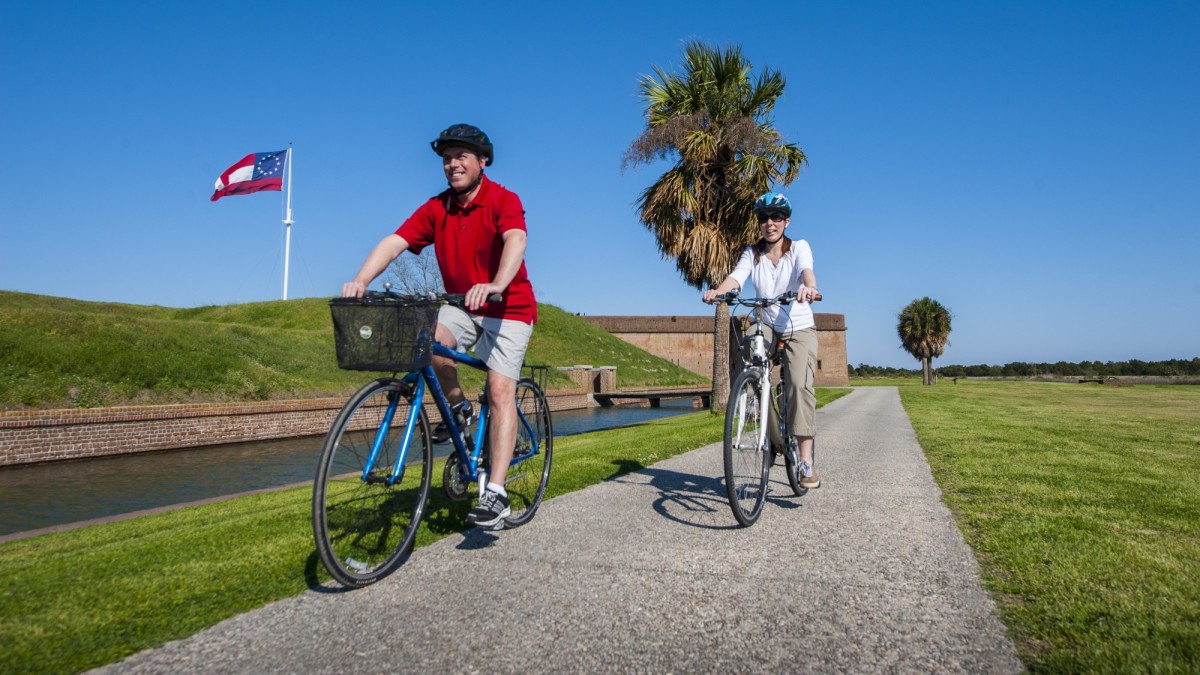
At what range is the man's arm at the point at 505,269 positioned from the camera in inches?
124

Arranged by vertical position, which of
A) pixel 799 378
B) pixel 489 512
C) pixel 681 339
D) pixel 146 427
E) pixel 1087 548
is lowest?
pixel 146 427

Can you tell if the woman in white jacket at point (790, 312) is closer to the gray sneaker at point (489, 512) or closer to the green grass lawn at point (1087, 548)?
the green grass lawn at point (1087, 548)

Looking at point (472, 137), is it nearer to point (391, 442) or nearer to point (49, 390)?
point (391, 442)

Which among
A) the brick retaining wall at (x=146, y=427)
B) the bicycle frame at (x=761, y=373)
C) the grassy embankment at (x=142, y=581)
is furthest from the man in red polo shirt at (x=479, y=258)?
the brick retaining wall at (x=146, y=427)

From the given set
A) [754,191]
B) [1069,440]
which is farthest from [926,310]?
[1069,440]

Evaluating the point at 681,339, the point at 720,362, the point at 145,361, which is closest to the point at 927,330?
the point at 681,339

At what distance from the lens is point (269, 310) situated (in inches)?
1591

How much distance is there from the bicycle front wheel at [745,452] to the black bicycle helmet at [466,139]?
1.98m

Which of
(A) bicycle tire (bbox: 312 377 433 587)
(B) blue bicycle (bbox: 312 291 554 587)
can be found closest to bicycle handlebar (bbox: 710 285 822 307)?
(B) blue bicycle (bbox: 312 291 554 587)

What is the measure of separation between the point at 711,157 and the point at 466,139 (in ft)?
46.9

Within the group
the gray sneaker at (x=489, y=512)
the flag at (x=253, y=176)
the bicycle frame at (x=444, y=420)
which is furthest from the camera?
the flag at (x=253, y=176)

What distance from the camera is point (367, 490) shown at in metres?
3.07

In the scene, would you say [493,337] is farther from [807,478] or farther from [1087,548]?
[1087,548]

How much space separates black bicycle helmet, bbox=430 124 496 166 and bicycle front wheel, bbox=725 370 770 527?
1983 millimetres
